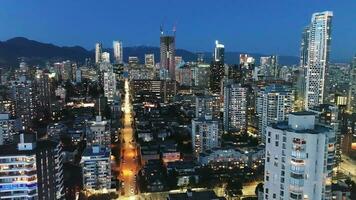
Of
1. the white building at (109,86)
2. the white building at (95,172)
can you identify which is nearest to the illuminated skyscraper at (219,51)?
the white building at (109,86)

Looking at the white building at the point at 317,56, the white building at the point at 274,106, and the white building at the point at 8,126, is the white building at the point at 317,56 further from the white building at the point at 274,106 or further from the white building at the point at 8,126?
the white building at the point at 8,126

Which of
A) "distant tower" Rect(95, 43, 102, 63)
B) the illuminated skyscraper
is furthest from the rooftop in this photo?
"distant tower" Rect(95, 43, 102, 63)

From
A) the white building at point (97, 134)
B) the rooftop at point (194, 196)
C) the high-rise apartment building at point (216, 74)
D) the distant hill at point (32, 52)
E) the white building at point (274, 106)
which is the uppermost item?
the distant hill at point (32, 52)

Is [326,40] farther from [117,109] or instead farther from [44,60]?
[44,60]

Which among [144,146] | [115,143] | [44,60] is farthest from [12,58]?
[144,146]

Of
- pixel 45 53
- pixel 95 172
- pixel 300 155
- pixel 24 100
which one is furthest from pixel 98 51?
pixel 300 155

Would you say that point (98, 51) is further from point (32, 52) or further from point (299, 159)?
point (299, 159)

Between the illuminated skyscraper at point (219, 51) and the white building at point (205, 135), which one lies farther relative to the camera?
the illuminated skyscraper at point (219, 51)
